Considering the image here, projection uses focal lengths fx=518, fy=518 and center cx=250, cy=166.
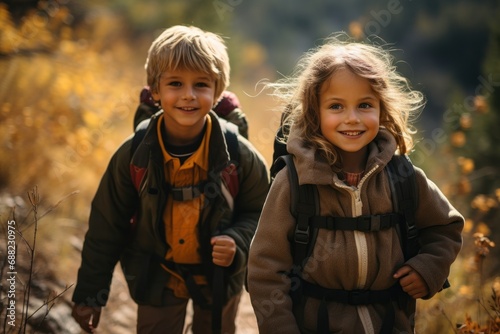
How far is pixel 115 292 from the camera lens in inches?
191

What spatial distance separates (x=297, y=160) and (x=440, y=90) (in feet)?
65.0

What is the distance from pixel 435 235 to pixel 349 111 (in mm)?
779

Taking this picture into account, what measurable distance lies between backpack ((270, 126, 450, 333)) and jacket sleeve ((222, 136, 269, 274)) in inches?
21.6

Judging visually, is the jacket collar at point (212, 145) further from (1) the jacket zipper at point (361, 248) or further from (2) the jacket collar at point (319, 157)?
(1) the jacket zipper at point (361, 248)

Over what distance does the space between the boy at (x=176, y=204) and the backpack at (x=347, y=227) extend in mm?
578

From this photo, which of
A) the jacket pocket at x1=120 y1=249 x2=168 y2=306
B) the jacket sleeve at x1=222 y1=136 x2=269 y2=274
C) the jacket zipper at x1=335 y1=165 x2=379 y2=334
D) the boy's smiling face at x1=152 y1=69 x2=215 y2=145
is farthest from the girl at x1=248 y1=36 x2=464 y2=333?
the jacket pocket at x1=120 y1=249 x2=168 y2=306

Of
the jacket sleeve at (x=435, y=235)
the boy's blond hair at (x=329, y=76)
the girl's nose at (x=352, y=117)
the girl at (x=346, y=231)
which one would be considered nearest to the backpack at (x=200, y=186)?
the boy's blond hair at (x=329, y=76)

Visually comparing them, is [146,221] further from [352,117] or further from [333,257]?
[352,117]

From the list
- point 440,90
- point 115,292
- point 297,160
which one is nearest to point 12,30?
point 115,292

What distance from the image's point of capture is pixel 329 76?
2590 millimetres

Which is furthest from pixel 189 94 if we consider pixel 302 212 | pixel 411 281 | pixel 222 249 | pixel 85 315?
pixel 411 281

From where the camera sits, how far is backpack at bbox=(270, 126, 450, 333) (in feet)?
8.08

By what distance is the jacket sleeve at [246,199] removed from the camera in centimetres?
307

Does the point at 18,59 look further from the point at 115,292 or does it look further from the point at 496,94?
the point at 496,94
